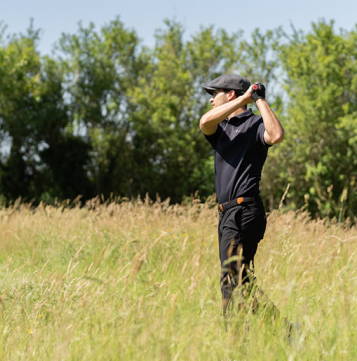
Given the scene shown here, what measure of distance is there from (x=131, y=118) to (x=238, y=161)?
20995 mm

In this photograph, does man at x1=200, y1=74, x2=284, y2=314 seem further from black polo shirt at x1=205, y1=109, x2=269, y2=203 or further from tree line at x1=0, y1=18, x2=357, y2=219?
tree line at x1=0, y1=18, x2=357, y2=219

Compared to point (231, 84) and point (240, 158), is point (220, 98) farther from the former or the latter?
point (240, 158)

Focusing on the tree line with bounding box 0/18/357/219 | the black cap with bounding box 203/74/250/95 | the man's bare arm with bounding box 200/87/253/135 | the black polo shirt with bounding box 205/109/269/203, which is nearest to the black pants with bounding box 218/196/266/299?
the black polo shirt with bounding box 205/109/269/203

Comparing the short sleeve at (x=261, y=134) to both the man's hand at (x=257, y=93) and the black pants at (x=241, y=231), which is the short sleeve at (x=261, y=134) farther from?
the black pants at (x=241, y=231)

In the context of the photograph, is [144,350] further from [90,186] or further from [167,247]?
[90,186]

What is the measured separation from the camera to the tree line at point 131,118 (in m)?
19.5

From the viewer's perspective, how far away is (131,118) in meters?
24.1

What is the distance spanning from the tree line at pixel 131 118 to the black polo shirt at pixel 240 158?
50.3ft

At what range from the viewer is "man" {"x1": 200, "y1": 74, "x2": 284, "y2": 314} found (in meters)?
3.32

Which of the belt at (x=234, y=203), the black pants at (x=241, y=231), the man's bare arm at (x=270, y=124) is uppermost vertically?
the man's bare arm at (x=270, y=124)

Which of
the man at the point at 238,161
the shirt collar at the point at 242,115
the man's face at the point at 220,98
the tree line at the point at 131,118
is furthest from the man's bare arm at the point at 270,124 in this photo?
the tree line at the point at 131,118

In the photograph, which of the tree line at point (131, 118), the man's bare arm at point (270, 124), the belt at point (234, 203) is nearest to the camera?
the man's bare arm at point (270, 124)

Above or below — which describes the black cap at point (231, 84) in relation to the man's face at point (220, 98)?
above

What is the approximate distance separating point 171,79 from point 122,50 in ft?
11.9
